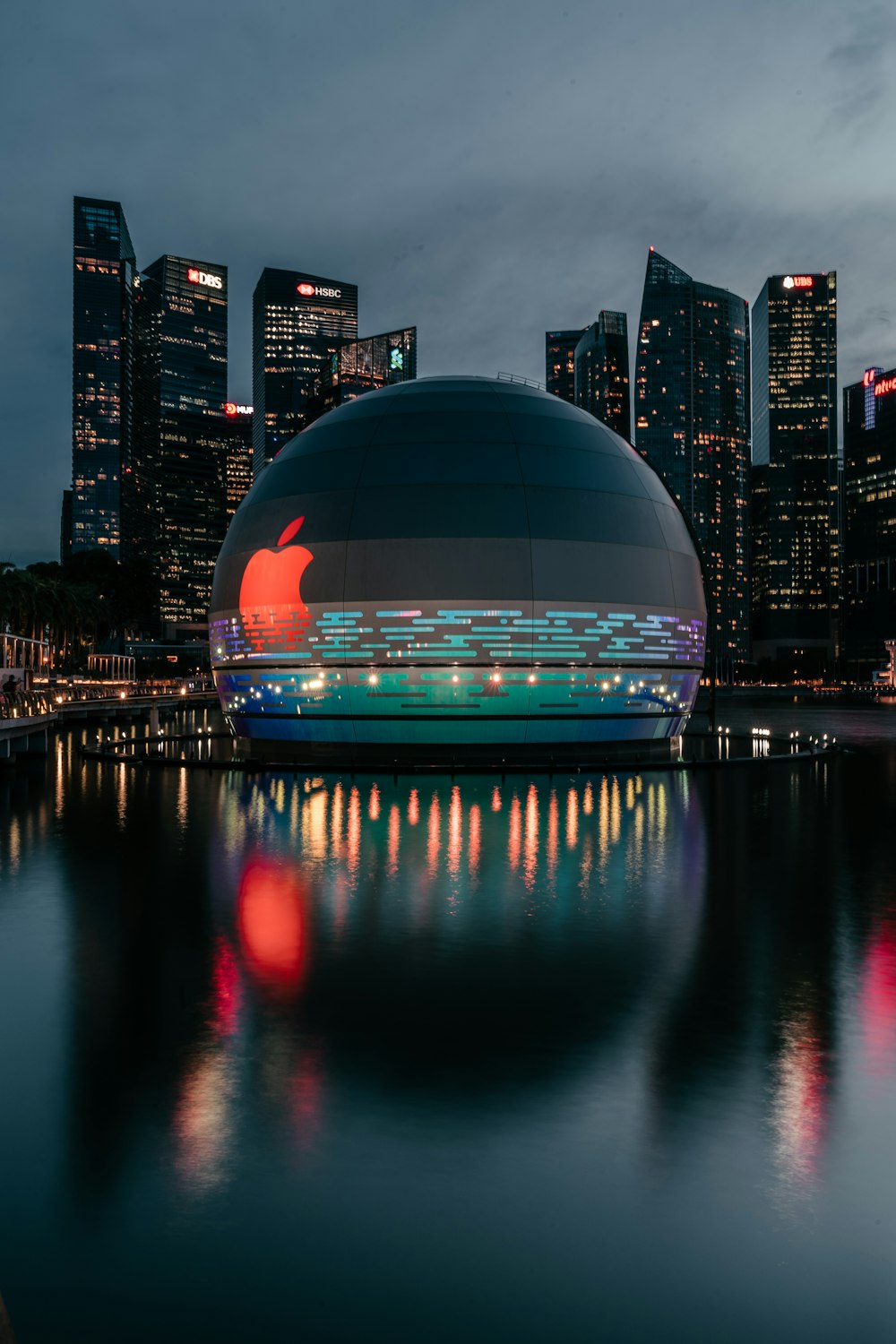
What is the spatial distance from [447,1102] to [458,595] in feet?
114

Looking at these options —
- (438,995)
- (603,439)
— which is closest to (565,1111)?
(438,995)

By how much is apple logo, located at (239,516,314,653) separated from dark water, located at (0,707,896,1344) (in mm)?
26377

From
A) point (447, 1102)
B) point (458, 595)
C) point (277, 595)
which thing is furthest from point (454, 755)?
point (447, 1102)

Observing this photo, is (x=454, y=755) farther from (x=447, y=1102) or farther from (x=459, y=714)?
(x=447, y=1102)

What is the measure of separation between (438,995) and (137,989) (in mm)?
3337

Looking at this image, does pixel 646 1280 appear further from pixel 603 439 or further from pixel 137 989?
pixel 603 439

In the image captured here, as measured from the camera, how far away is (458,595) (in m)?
42.5

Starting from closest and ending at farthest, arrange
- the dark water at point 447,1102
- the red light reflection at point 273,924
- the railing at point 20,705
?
1. the dark water at point 447,1102
2. the red light reflection at point 273,924
3. the railing at point 20,705

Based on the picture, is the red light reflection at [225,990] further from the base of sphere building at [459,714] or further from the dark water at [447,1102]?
the base of sphere building at [459,714]

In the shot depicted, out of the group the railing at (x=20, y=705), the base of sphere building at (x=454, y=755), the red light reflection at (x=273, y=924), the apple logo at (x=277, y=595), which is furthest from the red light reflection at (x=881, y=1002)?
the railing at (x=20, y=705)

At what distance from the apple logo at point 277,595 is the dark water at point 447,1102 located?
2638 centimetres

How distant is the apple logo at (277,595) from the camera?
44844 mm

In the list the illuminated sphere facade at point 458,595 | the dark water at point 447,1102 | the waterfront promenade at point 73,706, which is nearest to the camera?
the dark water at point 447,1102

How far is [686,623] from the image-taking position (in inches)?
1935
